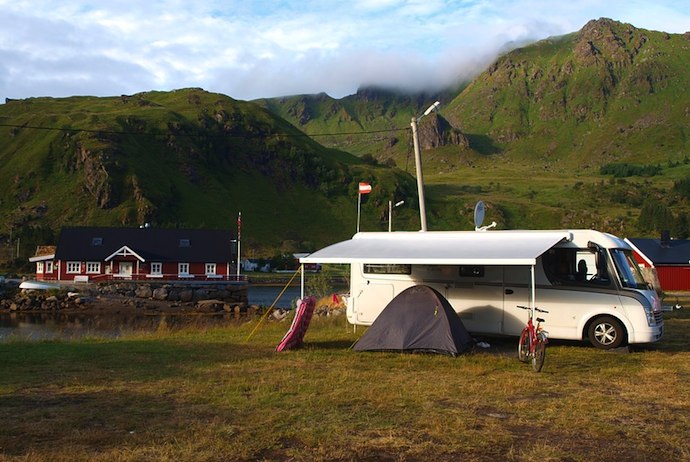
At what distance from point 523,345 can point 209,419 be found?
709 cm

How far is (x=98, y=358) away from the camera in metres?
14.4

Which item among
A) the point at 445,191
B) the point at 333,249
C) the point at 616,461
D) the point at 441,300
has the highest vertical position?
the point at 445,191

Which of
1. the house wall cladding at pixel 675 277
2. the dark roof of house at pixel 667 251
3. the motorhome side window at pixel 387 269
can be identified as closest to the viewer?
the motorhome side window at pixel 387 269

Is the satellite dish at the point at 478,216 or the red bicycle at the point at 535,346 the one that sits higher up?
the satellite dish at the point at 478,216

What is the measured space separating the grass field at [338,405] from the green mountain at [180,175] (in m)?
83.8

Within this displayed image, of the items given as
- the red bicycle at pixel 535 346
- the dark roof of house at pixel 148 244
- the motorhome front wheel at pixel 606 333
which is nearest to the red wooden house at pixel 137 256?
the dark roof of house at pixel 148 244

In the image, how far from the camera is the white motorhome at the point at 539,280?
15.3 m

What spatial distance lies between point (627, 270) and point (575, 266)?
3.81 feet

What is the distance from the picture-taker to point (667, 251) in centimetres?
5991

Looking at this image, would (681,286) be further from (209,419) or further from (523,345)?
(209,419)

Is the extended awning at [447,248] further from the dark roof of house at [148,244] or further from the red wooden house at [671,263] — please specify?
the dark roof of house at [148,244]

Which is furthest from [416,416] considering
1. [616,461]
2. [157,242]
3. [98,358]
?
[157,242]

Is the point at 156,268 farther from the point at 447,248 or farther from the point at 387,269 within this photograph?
the point at 447,248

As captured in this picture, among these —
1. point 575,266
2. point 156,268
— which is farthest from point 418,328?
point 156,268
